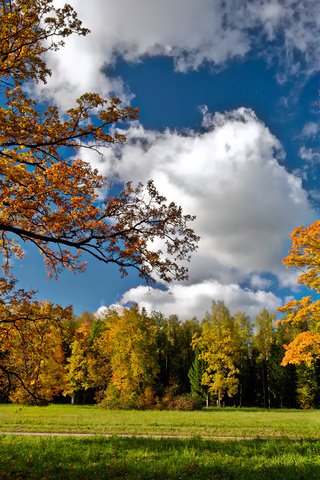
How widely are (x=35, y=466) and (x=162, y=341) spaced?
6121 centimetres

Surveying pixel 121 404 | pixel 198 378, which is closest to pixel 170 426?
pixel 121 404

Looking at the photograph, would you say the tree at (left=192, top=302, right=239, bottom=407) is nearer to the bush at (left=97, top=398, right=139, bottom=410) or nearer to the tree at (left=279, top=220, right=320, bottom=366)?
the bush at (left=97, top=398, right=139, bottom=410)

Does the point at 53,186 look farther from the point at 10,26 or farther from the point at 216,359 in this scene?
the point at 216,359

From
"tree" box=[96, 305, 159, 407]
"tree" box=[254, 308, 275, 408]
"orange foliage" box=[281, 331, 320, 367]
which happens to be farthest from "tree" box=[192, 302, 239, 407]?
"orange foliage" box=[281, 331, 320, 367]

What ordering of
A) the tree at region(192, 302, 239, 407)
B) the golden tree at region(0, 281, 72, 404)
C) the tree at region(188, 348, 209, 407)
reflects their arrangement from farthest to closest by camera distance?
the tree at region(188, 348, 209, 407)
the tree at region(192, 302, 239, 407)
the golden tree at region(0, 281, 72, 404)

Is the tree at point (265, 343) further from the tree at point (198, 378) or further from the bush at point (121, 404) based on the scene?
the bush at point (121, 404)

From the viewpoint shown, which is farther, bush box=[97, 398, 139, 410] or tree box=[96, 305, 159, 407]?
tree box=[96, 305, 159, 407]

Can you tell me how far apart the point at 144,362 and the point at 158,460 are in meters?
36.1

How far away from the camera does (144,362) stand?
44781 mm

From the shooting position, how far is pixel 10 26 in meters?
8.40

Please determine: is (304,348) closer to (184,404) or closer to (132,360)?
(184,404)

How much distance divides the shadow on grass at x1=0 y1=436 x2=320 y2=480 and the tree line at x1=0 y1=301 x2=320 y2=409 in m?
1.50

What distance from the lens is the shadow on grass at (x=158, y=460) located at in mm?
8594

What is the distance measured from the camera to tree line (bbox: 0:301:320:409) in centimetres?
1093
